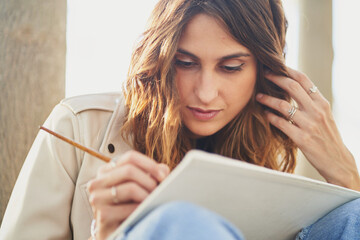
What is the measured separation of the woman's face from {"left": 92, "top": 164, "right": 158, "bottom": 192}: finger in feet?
2.66

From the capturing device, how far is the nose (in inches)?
68.0

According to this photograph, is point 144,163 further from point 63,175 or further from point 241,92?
point 241,92

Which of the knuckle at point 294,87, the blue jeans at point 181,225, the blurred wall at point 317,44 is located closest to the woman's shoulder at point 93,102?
the knuckle at point 294,87

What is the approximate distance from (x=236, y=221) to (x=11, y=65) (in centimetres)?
127

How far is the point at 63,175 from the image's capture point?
5.36 ft

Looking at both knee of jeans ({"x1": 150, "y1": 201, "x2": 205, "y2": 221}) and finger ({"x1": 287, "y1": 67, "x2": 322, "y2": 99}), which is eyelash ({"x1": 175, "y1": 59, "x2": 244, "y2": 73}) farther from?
knee of jeans ({"x1": 150, "y1": 201, "x2": 205, "y2": 221})

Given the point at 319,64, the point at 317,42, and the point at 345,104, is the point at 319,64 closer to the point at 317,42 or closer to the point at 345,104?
the point at 317,42

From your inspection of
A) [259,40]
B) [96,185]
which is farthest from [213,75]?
[96,185]

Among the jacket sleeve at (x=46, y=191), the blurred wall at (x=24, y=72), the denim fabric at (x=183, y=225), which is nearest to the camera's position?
the denim fabric at (x=183, y=225)

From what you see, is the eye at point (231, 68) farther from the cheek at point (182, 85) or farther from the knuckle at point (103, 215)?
the knuckle at point (103, 215)

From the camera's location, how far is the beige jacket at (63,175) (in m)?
1.54

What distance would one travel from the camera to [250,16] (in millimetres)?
1758

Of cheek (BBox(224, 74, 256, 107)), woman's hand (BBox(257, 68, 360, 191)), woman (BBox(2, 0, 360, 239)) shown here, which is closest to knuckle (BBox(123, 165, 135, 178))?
woman (BBox(2, 0, 360, 239))

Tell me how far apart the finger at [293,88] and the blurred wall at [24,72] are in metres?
1.09
